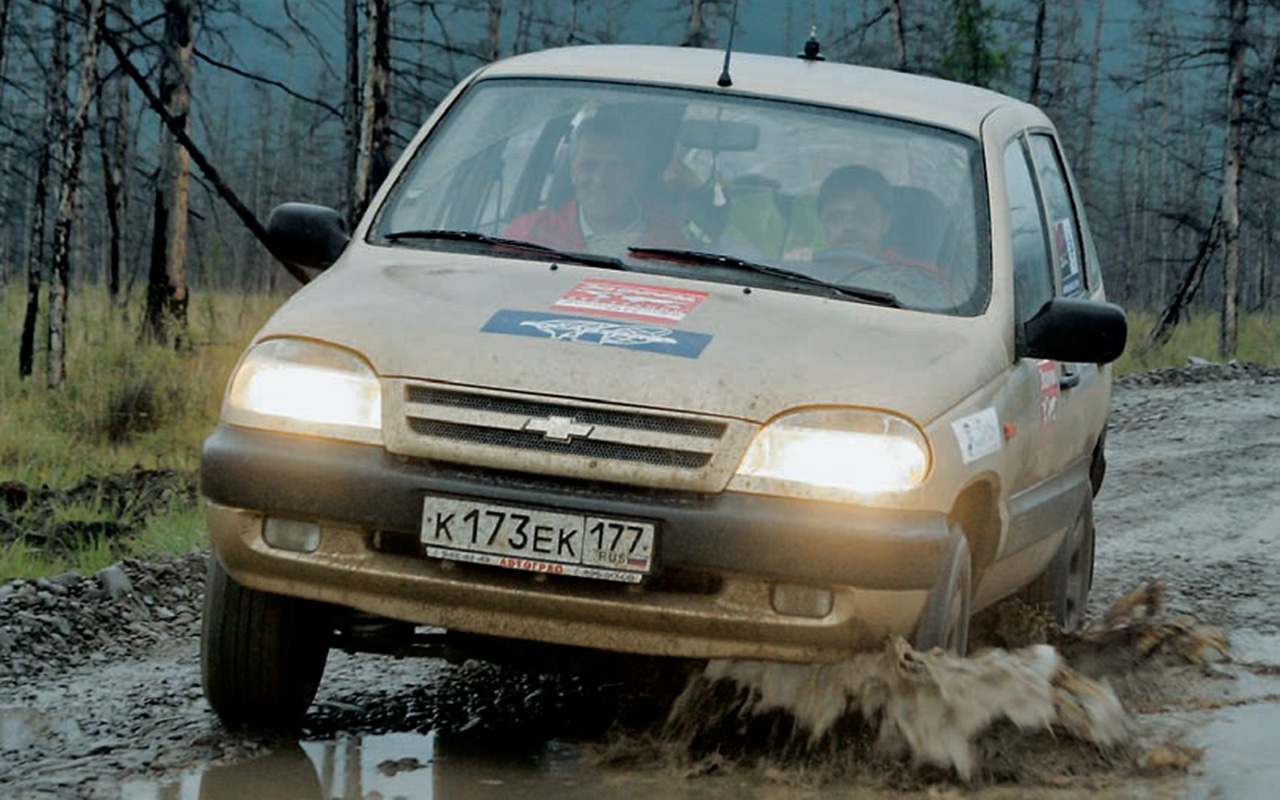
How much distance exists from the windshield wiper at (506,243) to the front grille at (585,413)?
0.86m

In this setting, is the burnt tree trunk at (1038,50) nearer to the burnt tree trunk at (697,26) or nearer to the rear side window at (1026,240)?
the burnt tree trunk at (697,26)

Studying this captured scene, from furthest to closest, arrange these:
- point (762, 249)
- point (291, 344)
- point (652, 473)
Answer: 1. point (762, 249)
2. point (291, 344)
3. point (652, 473)

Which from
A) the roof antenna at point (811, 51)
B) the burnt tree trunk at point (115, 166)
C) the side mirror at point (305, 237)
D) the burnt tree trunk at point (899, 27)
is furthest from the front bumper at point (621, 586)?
the burnt tree trunk at point (899, 27)

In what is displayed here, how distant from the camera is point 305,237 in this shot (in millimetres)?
5473

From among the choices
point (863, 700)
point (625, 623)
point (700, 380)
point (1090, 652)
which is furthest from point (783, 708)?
point (1090, 652)

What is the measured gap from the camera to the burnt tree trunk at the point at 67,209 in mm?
14711

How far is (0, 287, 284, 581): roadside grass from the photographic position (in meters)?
7.79

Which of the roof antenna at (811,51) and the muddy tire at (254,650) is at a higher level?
the roof antenna at (811,51)

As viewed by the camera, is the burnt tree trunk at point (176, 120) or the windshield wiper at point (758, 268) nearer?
the windshield wiper at point (758, 268)

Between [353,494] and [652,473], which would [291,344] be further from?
[652,473]

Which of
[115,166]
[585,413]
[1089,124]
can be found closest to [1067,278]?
[585,413]

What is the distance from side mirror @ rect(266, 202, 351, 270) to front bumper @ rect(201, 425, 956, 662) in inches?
44.4

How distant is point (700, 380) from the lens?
14.3ft

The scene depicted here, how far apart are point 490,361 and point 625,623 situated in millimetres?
651
